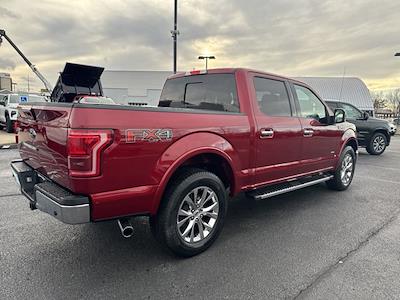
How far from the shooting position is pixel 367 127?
10898mm

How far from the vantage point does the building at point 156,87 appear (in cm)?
4522

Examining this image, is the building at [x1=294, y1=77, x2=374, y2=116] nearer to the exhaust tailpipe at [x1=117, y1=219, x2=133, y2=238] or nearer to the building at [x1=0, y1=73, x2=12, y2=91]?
the exhaust tailpipe at [x1=117, y1=219, x2=133, y2=238]

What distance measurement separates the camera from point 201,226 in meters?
3.27

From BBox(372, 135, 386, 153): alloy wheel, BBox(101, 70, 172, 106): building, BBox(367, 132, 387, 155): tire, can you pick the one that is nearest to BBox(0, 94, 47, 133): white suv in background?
BBox(367, 132, 387, 155): tire

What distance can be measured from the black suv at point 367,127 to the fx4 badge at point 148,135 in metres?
9.45

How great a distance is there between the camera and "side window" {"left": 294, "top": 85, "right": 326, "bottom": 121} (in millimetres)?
4711

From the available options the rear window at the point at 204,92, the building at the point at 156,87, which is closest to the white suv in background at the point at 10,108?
the rear window at the point at 204,92

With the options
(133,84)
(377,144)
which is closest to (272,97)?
(377,144)

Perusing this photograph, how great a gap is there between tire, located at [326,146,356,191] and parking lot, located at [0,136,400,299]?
1056 mm

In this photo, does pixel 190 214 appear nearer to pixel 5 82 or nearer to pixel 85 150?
pixel 85 150

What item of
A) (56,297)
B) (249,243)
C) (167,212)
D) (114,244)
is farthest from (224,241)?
(56,297)

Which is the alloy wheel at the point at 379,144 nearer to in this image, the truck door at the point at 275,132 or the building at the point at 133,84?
the truck door at the point at 275,132

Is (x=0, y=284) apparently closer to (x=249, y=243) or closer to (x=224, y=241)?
(x=224, y=241)

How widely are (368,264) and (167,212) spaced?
2.07m
